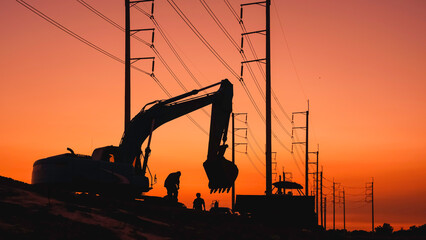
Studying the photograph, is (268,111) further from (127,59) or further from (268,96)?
(127,59)

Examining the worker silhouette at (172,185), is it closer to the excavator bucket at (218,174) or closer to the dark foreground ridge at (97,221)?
the excavator bucket at (218,174)

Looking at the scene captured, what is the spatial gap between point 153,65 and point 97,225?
21833mm

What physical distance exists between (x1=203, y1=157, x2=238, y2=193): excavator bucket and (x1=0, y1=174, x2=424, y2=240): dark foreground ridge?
6127mm

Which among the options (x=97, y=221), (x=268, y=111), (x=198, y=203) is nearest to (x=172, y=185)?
(x=198, y=203)

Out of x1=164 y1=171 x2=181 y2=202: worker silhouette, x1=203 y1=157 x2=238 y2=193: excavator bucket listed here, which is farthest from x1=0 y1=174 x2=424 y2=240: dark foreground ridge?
x1=164 y1=171 x2=181 y2=202: worker silhouette

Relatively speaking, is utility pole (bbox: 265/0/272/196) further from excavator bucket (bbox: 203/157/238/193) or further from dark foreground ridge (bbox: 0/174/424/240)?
dark foreground ridge (bbox: 0/174/424/240)

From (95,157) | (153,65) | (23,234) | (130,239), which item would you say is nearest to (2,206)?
(23,234)

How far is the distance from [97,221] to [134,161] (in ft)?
40.1

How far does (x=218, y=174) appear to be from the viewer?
31.2m

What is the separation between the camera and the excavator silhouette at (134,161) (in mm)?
25484

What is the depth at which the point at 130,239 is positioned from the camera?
1627 cm

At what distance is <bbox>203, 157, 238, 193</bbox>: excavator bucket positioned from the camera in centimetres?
3117

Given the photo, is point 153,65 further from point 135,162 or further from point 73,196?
point 73,196

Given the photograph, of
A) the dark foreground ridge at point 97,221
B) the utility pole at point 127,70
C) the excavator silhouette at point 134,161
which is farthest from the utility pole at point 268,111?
the dark foreground ridge at point 97,221
